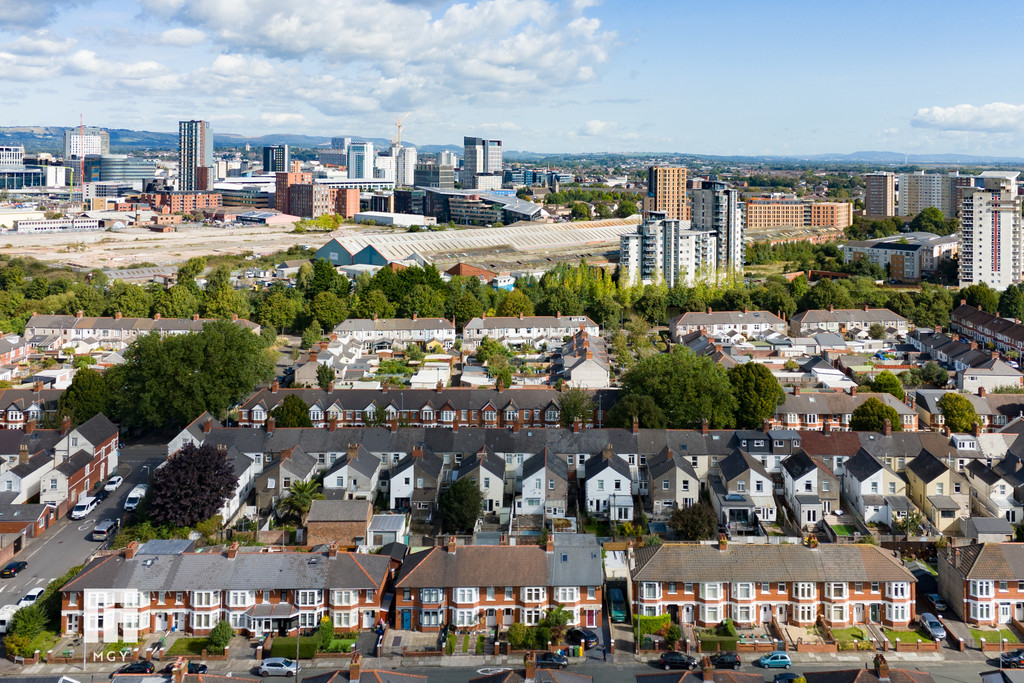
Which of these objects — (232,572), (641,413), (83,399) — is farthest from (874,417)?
(83,399)

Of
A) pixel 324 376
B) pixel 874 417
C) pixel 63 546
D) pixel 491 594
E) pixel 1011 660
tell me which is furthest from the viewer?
pixel 324 376

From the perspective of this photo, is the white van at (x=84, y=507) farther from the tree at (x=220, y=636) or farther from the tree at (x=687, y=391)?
the tree at (x=687, y=391)

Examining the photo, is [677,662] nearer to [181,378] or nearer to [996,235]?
[181,378]

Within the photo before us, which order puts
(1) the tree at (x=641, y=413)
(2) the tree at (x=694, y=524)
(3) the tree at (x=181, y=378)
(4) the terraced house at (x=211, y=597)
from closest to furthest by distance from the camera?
(4) the terraced house at (x=211, y=597) → (2) the tree at (x=694, y=524) → (1) the tree at (x=641, y=413) → (3) the tree at (x=181, y=378)

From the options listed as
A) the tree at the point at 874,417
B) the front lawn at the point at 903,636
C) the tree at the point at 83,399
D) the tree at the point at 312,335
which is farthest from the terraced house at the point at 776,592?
the tree at the point at 312,335

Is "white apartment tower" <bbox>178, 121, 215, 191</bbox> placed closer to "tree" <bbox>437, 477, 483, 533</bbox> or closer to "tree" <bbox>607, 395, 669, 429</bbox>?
"tree" <bbox>607, 395, 669, 429</bbox>

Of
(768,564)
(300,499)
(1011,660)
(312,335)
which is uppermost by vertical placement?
(312,335)

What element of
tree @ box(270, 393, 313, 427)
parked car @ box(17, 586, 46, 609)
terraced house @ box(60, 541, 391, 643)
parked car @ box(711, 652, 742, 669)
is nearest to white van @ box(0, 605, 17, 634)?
parked car @ box(17, 586, 46, 609)
